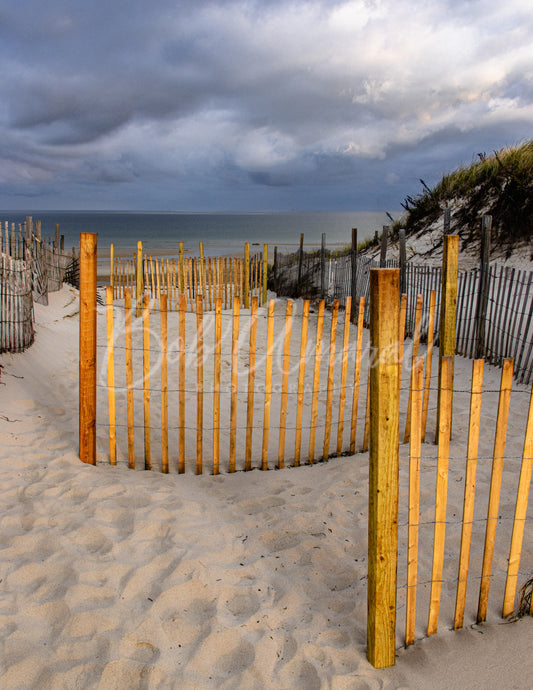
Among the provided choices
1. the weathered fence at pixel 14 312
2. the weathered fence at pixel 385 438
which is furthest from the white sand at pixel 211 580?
the weathered fence at pixel 14 312

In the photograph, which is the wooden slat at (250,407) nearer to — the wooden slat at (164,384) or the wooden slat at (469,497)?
the wooden slat at (164,384)

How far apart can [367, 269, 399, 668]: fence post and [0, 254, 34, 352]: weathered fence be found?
498 centimetres

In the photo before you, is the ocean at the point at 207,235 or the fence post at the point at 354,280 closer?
the fence post at the point at 354,280

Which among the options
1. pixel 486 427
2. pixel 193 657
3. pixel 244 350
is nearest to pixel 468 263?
pixel 244 350

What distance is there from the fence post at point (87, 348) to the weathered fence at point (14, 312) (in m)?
2.58

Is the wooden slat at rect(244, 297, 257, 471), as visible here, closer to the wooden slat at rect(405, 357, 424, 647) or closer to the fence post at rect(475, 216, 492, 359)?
the wooden slat at rect(405, 357, 424, 647)

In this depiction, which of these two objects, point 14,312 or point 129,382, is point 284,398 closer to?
point 129,382

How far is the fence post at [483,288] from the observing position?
247 inches

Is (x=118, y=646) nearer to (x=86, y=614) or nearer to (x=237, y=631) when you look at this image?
(x=86, y=614)

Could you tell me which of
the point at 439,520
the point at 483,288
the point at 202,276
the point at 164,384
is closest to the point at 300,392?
the point at 164,384

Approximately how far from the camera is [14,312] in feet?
19.2

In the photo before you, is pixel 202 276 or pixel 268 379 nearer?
pixel 268 379

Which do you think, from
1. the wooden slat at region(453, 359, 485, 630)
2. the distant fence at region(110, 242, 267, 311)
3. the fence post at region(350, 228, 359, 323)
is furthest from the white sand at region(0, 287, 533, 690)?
the distant fence at region(110, 242, 267, 311)

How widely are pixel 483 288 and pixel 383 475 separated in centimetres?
527
